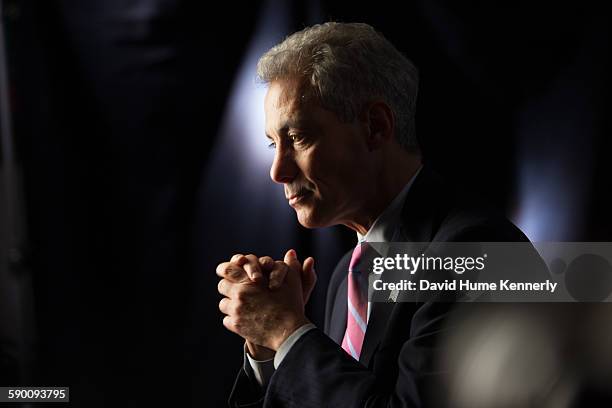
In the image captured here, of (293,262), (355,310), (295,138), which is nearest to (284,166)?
(295,138)

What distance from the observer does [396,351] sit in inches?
37.5

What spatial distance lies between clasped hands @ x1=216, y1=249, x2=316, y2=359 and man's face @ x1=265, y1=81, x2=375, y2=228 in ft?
0.44

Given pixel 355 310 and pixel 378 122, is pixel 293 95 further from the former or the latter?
pixel 355 310

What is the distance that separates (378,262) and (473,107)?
685mm

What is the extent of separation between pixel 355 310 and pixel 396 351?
0.20 meters

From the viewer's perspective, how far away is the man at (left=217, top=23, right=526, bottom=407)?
940mm

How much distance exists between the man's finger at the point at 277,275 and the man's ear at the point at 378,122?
10.3 inches

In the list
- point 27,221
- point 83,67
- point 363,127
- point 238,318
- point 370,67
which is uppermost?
point 83,67

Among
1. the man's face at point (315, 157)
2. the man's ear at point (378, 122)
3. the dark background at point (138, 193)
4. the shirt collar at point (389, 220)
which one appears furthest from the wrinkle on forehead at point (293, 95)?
the dark background at point (138, 193)

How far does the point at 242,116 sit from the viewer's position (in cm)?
178

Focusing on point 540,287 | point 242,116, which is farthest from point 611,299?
point 242,116

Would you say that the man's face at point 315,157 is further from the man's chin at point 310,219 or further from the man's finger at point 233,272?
the man's finger at point 233,272

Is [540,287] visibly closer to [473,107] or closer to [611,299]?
[611,299]

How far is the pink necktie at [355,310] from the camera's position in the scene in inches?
44.0
